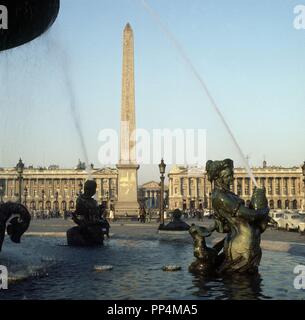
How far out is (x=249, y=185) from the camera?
416ft

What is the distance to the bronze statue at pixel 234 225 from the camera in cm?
771

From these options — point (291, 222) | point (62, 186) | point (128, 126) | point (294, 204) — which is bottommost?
point (294, 204)

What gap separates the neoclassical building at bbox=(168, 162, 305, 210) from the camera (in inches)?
4941

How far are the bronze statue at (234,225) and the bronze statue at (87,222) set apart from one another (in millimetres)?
6233

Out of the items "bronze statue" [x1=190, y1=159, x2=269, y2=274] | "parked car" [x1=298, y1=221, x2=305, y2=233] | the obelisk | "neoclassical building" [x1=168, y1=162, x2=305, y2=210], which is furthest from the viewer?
"neoclassical building" [x1=168, y1=162, x2=305, y2=210]

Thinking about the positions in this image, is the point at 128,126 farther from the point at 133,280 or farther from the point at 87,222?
the point at 133,280

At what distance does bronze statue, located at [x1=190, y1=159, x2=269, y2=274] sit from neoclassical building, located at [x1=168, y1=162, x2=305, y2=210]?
114 m

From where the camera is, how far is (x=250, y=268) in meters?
7.85

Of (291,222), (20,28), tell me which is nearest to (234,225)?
(20,28)

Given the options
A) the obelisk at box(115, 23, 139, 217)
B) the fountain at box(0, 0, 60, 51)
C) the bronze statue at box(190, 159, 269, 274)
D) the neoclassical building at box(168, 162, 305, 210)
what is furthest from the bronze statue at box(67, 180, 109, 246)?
the neoclassical building at box(168, 162, 305, 210)

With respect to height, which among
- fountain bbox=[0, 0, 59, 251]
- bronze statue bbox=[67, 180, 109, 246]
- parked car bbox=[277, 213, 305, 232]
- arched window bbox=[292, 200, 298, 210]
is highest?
fountain bbox=[0, 0, 59, 251]

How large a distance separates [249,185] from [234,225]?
398ft

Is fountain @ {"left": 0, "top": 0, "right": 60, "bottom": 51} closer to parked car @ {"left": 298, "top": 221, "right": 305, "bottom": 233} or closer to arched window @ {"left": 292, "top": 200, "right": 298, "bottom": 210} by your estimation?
parked car @ {"left": 298, "top": 221, "right": 305, "bottom": 233}
